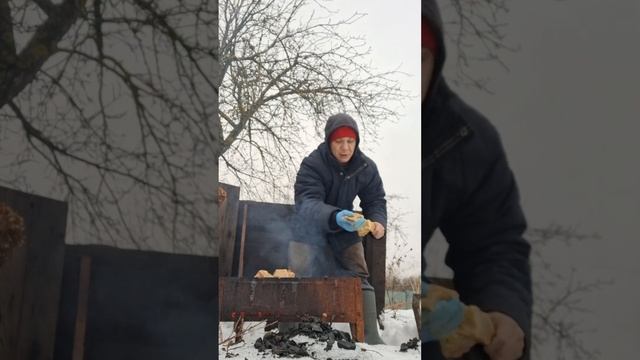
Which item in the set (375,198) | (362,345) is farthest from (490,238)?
(362,345)

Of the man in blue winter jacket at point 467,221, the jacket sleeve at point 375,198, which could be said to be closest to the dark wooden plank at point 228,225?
the jacket sleeve at point 375,198

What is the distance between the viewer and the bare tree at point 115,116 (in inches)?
114

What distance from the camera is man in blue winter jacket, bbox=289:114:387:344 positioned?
600 cm

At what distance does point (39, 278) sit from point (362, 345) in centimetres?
362

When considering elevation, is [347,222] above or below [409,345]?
above

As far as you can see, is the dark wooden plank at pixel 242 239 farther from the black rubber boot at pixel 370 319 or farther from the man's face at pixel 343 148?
the black rubber boot at pixel 370 319

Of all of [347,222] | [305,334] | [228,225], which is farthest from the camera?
[228,225]

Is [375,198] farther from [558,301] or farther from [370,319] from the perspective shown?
[558,301]

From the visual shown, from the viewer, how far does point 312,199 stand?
6082 mm

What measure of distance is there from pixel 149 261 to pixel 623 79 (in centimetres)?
250

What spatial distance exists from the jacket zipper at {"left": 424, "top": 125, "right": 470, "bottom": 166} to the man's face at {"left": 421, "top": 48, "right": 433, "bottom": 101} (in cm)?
25

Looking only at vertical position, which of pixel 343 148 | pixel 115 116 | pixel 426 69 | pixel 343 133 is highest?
pixel 343 133

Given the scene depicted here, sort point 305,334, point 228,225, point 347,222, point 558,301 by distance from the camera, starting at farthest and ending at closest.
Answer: point 228,225 → point 347,222 → point 305,334 → point 558,301

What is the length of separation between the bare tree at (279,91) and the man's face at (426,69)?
3.20m
